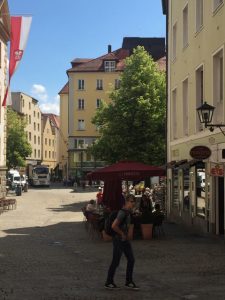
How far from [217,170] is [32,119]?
87273mm

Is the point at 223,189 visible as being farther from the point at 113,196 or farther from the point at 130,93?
the point at 130,93

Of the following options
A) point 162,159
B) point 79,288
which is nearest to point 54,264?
point 79,288

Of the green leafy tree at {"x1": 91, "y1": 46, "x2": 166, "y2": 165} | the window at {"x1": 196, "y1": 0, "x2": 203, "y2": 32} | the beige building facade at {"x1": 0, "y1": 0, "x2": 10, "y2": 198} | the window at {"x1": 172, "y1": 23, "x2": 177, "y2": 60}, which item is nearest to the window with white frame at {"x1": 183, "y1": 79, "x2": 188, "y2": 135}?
the window at {"x1": 172, "y1": 23, "x2": 177, "y2": 60}

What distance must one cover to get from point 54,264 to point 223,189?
24.1ft

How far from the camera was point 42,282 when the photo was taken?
10.5 meters

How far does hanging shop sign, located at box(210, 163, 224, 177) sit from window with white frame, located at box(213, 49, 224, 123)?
145 cm

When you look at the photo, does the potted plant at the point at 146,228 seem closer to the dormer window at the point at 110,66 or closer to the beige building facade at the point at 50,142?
the dormer window at the point at 110,66

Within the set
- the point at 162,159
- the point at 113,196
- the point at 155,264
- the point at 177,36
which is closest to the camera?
the point at 155,264

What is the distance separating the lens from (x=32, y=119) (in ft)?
338

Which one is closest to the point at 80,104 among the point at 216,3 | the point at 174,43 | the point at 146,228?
the point at 174,43

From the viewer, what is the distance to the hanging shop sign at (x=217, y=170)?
17469 millimetres

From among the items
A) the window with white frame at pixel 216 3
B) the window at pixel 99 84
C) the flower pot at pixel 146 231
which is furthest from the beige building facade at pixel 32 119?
the window with white frame at pixel 216 3

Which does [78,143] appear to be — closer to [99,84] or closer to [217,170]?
[99,84]

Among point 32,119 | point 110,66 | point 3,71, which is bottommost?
point 3,71
